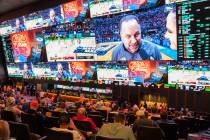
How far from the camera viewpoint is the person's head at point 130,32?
38.2 feet

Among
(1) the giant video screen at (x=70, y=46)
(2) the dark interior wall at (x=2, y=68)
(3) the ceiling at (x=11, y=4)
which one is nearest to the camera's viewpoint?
(1) the giant video screen at (x=70, y=46)

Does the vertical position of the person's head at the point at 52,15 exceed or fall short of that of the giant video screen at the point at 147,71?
it exceeds it

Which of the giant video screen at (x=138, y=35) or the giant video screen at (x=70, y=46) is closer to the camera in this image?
the giant video screen at (x=138, y=35)

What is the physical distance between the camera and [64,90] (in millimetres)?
17312

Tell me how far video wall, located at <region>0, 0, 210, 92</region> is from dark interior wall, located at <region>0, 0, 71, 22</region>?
54cm

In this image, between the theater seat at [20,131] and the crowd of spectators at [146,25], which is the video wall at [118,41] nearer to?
the crowd of spectators at [146,25]

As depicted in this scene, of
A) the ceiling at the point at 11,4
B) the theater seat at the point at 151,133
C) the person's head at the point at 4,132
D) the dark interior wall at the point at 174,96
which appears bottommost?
the dark interior wall at the point at 174,96

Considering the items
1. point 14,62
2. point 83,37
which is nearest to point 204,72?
point 83,37

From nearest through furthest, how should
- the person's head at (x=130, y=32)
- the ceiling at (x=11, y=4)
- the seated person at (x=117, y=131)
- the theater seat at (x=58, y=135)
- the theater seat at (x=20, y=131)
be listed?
the theater seat at (x=58, y=135) < the seated person at (x=117, y=131) < the theater seat at (x=20, y=131) < the person's head at (x=130, y=32) < the ceiling at (x=11, y=4)

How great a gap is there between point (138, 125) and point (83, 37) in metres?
8.64

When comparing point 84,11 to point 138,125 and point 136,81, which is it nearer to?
point 136,81

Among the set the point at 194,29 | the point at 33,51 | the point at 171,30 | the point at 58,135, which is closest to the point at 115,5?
the point at 171,30

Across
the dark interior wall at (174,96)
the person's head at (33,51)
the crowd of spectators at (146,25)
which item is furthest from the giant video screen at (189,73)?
the person's head at (33,51)

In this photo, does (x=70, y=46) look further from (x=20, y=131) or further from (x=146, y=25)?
(x=20, y=131)
